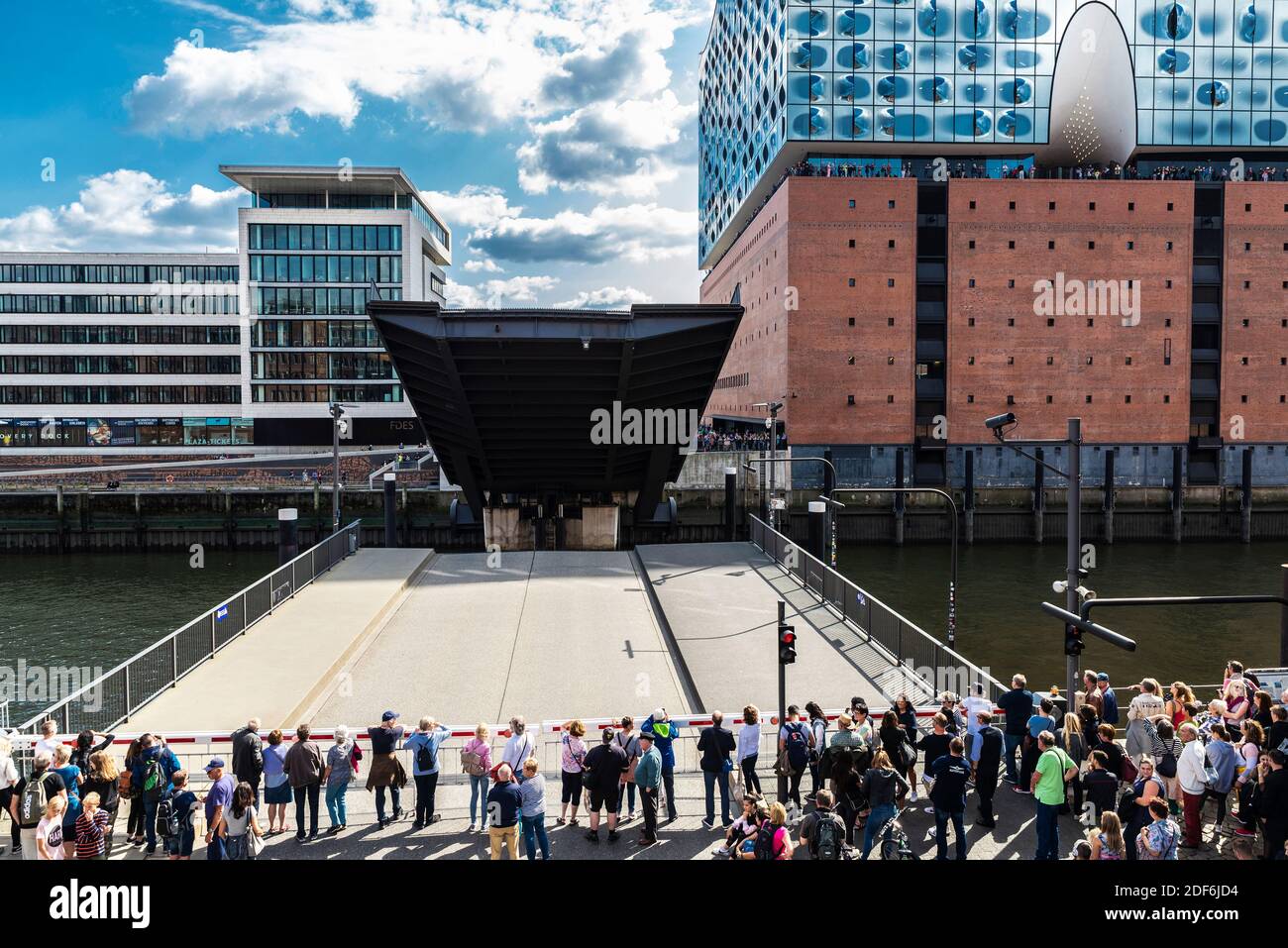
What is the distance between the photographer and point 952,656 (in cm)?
1427

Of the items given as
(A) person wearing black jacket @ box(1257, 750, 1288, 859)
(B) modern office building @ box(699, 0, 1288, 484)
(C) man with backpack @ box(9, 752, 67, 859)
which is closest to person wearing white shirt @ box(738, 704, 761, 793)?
(A) person wearing black jacket @ box(1257, 750, 1288, 859)

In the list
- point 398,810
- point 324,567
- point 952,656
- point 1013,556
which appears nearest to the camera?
point 398,810

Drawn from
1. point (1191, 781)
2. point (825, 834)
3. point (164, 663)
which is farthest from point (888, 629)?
point (164, 663)

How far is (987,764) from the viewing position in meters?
9.38

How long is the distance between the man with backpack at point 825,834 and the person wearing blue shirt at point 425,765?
14.7ft

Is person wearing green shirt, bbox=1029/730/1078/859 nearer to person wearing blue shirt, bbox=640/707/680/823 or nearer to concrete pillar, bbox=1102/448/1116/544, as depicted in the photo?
person wearing blue shirt, bbox=640/707/680/823

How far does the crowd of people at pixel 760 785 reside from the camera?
7.74m

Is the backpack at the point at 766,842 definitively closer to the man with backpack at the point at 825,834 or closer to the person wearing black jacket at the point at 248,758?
the man with backpack at the point at 825,834

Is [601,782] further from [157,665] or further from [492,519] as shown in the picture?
[492,519]

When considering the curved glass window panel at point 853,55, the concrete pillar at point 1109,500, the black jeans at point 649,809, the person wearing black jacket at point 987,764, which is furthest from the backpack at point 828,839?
the curved glass window panel at point 853,55

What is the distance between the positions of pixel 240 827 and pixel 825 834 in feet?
17.9
